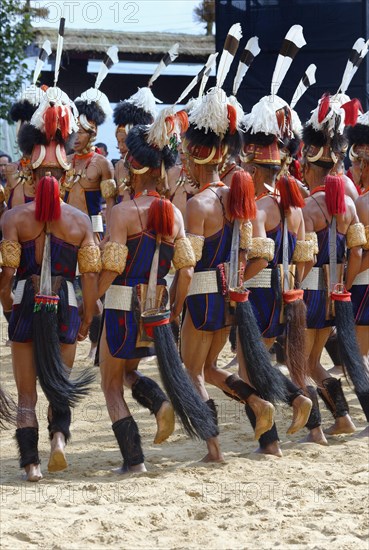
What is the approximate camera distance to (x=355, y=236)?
677 cm

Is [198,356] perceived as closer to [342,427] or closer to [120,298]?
[120,298]

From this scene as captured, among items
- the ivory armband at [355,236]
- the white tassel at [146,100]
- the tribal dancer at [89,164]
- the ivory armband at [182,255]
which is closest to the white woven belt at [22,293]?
the ivory armband at [182,255]

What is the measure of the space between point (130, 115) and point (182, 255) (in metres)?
3.28

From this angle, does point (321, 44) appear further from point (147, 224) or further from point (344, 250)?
point (147, 224)

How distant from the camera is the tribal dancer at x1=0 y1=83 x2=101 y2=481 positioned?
17.9 ft

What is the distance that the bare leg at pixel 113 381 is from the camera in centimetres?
569

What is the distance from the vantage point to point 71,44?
55.1 feet

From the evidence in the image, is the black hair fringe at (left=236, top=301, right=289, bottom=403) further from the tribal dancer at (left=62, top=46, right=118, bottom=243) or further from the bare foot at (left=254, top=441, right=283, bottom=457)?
the tribal dancer at (left=62, top=46, right=118, bottom=243)

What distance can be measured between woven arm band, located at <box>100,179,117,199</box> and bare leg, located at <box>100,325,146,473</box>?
10.0 ft

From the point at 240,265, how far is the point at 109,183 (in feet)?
9.35

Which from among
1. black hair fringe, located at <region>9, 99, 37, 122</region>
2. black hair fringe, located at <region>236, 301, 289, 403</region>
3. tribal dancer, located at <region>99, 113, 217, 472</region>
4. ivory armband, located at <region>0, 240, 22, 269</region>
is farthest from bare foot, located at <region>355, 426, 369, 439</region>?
black hair fringe, located at <region>9, 99, 37, 122</region>

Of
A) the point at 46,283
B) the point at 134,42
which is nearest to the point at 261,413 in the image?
the point at 46,283

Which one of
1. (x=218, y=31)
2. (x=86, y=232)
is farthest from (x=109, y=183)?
(x=218, y=31)

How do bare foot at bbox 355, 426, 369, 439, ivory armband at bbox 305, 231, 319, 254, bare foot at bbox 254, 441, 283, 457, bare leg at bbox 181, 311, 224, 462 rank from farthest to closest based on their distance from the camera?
bare foot at bbox 355, 426, 369, 439 → ivory armband at bbox 305, 231, 319, 254 → bare foot at bbox 254, 441, 283, 457 → bare leg at bbox 181, 311, 224, 462
